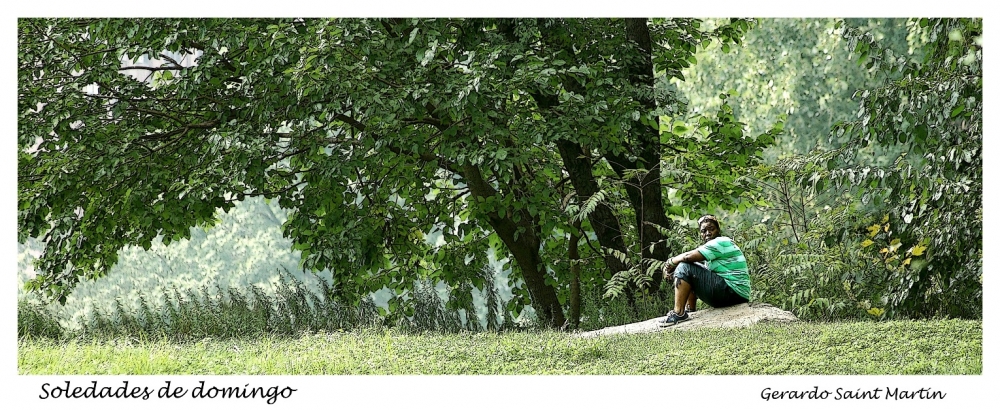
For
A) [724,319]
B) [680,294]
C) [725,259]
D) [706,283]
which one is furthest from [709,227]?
[724,319]

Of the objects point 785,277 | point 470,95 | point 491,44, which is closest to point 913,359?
point 785,277

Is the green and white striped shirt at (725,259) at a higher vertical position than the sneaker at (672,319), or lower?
higher

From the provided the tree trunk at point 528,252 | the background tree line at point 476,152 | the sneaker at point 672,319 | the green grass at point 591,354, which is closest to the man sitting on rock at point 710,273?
the sneaker at point 672,319

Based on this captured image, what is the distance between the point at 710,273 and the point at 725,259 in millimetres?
193

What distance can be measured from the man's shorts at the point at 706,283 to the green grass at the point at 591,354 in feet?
2.64

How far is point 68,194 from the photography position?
10508mm

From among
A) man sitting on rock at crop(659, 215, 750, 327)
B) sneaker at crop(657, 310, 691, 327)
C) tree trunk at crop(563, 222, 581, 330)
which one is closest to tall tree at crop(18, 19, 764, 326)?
tree trunk at crop(563, 222, 581, 330)

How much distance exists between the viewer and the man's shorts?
9758 millimetres

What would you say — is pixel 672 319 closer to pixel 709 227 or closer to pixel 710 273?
pixel 710 273

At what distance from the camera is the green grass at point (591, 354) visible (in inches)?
302

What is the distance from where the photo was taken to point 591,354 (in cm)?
820

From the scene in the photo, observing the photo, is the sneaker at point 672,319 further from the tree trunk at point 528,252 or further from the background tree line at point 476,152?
the tree trunk at point 528,252
